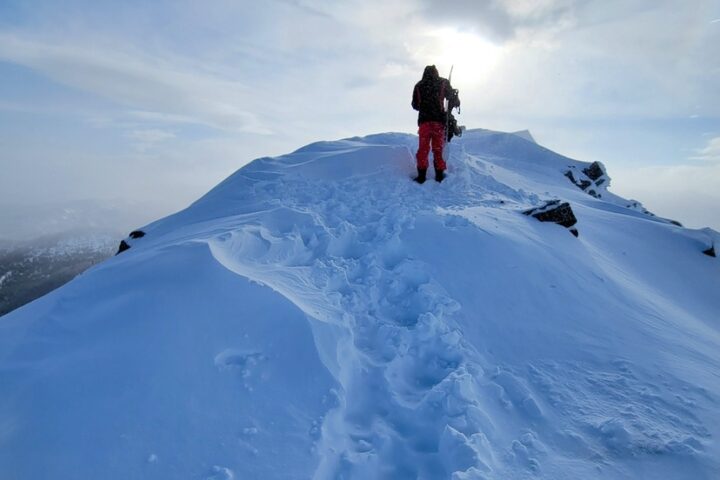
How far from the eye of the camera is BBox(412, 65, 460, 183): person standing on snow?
8.60m

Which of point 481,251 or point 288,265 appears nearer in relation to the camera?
point 288,265

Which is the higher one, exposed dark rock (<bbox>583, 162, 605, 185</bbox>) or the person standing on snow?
the person standing on snow

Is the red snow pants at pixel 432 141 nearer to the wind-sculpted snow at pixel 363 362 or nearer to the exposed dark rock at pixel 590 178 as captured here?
the wind-sculpted snow at pixel 363 362

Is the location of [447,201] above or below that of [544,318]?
above

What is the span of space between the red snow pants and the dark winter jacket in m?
0.13

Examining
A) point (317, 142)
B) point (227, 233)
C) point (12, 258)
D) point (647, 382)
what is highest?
point (317, 142)

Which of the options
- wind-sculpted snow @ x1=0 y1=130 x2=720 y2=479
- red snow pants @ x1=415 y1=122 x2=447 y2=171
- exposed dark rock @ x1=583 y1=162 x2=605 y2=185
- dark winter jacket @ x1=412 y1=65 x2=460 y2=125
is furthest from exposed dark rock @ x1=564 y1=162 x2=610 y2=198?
wind-sculpted snow @ x1=0 y1=130 x2=720 y2=479

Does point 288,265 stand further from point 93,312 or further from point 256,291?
point 93,312

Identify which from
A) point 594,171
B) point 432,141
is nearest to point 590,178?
point 594,171

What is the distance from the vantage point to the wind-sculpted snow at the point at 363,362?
264 cm

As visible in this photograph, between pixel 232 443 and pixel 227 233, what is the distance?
3531mm

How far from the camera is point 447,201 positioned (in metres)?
7.88

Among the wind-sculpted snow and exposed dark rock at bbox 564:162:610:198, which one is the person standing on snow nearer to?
the wind-sculpted snow

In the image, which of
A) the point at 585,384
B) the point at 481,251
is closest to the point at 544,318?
the point at 585,384
